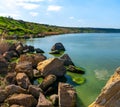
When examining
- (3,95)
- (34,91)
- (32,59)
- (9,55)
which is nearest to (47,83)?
(34,91)

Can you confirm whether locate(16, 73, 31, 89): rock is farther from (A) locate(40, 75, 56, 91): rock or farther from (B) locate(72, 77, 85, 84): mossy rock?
(B) locate(72, 77, 85, 84): mossy rock

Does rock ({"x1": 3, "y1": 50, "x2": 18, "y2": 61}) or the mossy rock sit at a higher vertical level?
rock ({"x1": 3, "y1": 50, "x2": 18, "y2": 61})

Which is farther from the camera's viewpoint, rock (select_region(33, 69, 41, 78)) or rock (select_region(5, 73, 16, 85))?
rock (select_region(33, 69, 41, 78))

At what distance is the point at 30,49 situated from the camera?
249ft

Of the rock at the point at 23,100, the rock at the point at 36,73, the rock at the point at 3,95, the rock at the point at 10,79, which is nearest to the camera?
the rock at the point at 23,100

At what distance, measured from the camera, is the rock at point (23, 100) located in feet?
93.6

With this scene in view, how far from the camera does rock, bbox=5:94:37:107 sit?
2852 cm

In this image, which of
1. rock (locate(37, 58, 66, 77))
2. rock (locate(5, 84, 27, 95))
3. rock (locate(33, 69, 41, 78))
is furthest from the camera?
rock (locate(33, 69, 41, 78))

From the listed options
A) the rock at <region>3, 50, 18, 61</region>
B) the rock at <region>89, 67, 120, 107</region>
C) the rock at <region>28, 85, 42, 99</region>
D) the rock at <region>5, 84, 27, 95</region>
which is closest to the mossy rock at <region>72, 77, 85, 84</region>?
the rock at <region>28, 85, 42, 99</region>

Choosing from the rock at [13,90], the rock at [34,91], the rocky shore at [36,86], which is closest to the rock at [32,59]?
the rocky shore at [36,86]

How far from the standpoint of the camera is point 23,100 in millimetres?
28625

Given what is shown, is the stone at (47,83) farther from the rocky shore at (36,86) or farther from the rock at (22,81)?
the rock at (22,81)

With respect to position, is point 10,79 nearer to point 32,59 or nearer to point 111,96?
point 32,59

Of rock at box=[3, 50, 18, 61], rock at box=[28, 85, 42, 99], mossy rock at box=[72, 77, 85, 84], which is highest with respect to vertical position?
rock at box=[28, 85, 42, 99]
